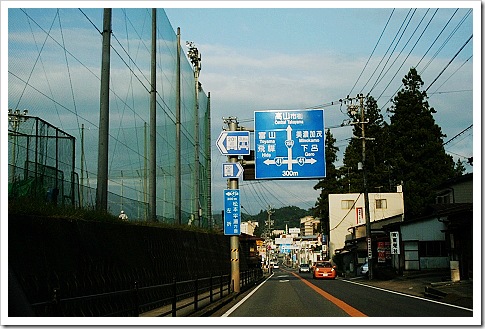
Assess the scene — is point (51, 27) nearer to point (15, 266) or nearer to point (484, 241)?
point (15, 266)

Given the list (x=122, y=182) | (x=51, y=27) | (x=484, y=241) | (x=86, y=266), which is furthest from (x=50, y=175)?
(x=484, y=241)

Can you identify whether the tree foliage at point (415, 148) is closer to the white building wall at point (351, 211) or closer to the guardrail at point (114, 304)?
the white building wall at point (351, 211)

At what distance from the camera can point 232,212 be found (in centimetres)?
2633

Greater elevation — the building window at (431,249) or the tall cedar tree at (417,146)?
the tall cedar tree at (417,146)

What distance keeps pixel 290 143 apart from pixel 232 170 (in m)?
2.89

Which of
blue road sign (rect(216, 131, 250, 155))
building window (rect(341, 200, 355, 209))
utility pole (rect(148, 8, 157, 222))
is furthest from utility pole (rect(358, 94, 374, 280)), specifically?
building window (rect(341, 200, 355, 209))

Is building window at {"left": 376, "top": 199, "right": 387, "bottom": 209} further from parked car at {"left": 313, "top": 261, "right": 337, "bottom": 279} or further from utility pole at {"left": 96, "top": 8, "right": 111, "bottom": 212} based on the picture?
utility pole at {"left": 96, "top": 8, "right": 111, "bottom": 212}

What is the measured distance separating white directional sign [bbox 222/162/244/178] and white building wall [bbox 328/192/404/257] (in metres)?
48.4

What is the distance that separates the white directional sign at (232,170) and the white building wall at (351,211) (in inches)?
1906

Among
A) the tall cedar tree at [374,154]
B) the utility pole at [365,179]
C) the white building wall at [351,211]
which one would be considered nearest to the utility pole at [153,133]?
the utility pole at [365,179]

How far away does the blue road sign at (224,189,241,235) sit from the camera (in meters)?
26.1

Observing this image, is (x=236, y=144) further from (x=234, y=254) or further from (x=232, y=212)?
(x=234, y=254)

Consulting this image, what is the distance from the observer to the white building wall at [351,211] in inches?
2876

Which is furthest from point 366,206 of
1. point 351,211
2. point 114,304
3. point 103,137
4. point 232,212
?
point 351,211
